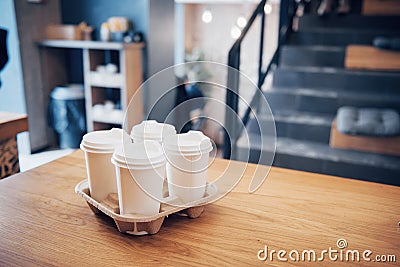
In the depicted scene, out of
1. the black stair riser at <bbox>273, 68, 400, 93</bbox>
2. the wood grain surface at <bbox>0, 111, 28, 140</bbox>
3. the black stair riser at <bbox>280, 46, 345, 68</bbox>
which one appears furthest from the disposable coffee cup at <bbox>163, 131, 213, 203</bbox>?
the black stair riser at <bbox>280, 46, 345, 68</bbox>

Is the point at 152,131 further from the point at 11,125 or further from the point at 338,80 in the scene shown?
the point at 338,80

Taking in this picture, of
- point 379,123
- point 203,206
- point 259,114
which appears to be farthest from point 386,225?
point 259,114

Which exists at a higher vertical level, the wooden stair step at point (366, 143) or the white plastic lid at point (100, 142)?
the white plastic lid at point (100, 142)

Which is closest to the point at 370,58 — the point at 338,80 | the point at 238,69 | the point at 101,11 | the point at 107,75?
the point at 338,80

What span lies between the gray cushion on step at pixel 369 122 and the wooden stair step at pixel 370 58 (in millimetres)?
563

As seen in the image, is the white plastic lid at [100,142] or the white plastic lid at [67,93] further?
the white plastic lid at [67,93]

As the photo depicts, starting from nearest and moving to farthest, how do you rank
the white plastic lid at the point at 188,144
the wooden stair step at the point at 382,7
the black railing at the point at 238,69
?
the white plastic lid at the point at 188,144 → the black railing at the point at 238,69 → the wooden stair step at the point at 382,7

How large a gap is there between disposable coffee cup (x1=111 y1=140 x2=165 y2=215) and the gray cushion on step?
200 centimetres

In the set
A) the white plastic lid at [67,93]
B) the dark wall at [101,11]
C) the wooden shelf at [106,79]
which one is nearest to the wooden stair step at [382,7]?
the dark wall at [101,11]

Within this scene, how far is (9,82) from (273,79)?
282cm

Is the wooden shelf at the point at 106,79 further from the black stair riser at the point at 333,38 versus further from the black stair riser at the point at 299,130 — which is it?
the black stair riser at the point at 333,38

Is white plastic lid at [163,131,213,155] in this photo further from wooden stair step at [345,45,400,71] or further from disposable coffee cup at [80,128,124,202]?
wooden stair step at [345,45,400,71]

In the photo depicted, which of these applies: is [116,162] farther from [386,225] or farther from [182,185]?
[386,225]

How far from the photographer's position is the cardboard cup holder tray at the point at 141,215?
3.00ft
